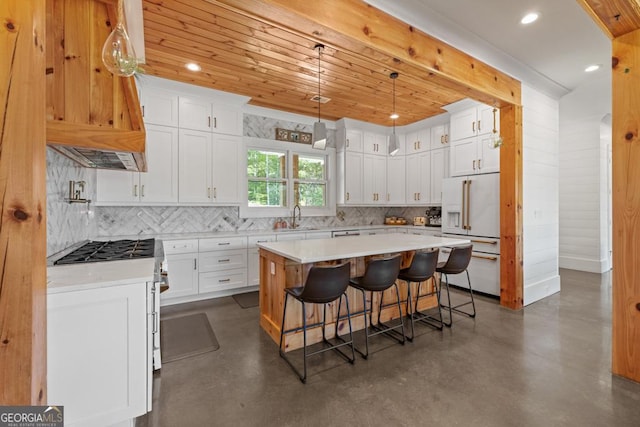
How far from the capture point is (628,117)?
212cm

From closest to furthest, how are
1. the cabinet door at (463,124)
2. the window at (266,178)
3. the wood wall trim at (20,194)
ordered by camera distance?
the wood wall trim at (20,194), the cabinet door at (463,124), the window at (266,178)

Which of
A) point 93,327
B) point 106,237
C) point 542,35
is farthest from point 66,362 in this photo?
point 542,35

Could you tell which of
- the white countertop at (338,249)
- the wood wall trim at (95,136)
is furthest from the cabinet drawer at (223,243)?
the wood wall trim at (95,136)

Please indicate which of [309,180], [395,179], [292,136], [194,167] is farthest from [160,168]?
[395,179]

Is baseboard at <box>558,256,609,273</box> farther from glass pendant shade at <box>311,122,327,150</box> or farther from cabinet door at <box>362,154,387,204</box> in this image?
glass pendant shade at <box>311,122,327,150</box>

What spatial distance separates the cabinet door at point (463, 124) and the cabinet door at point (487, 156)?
22 cm

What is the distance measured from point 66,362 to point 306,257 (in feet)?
4.72

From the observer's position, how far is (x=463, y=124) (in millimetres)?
4375

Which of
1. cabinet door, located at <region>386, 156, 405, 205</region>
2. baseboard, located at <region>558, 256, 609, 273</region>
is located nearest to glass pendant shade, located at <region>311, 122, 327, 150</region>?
cabinet door, located at <region>386, 156, 405, 205</region>

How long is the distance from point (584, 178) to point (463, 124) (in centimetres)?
299

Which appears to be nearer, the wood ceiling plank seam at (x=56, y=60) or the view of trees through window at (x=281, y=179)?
the wood ceiling plank seam at (x=56, y=60)

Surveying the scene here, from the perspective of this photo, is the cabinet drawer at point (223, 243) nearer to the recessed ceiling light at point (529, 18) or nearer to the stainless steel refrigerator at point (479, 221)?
the stainless steel refrigerator at point (479, 221)

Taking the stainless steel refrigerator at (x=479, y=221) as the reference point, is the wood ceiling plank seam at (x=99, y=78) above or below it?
above

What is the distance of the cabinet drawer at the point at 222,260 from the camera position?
382 cm
